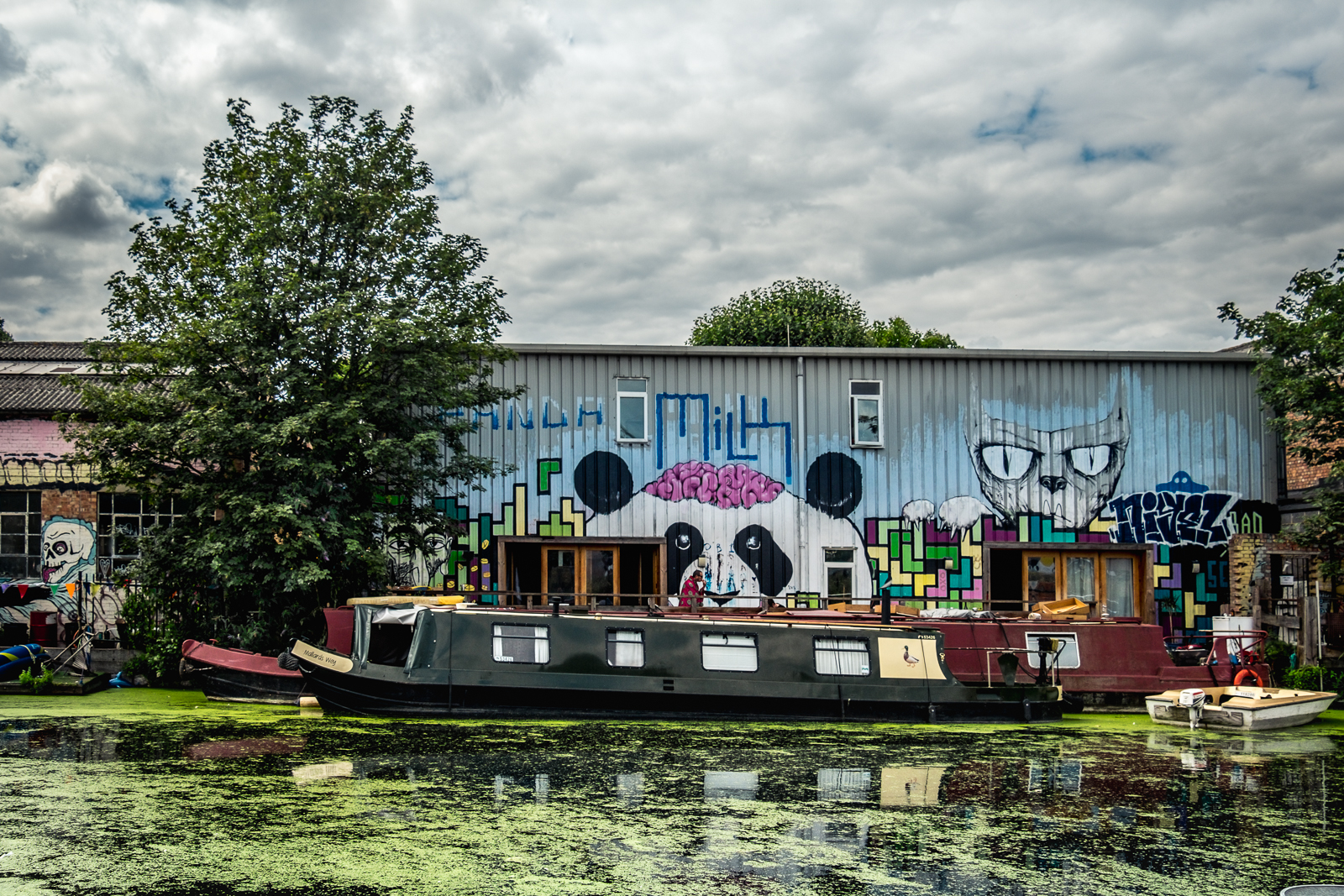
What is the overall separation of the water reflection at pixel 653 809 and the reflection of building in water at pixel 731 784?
37 millimetres

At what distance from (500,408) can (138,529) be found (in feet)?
19.2

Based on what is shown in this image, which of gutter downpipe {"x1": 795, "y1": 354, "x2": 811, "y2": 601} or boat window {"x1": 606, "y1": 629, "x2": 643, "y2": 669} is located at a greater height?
gutter downpipe {"x1": 795, "y1": 354, "x2": 811, "y2": 601}

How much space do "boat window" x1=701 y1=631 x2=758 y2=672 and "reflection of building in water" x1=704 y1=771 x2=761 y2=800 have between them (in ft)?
9.06

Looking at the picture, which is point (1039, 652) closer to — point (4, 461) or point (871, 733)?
point (871, 733)

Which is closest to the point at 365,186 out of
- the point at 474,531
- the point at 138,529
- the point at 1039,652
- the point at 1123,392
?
the point at 474,531

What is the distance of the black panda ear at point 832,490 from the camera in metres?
16.2

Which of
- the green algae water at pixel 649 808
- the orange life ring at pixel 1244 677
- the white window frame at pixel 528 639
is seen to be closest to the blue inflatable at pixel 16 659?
the green algae water at pixel 649 808

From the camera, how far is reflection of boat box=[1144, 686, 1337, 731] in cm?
1181

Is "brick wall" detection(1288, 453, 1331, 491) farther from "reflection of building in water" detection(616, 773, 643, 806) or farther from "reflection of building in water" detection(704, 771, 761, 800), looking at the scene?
"reflection of building in water" detection(616, 773, 643, 806)

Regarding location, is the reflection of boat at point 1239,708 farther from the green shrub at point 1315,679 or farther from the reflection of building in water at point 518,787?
the reflection of building in water at point 518,787

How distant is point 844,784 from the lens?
861cm

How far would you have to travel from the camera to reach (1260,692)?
39.5ft

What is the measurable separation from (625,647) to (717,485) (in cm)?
480

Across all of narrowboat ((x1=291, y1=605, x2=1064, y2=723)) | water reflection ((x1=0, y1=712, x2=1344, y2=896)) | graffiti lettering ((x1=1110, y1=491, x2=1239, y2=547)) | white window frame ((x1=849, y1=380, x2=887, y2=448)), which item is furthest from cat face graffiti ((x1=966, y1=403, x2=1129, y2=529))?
water reflection ((x1=0, y1=712, x2=1344, y2=896))
